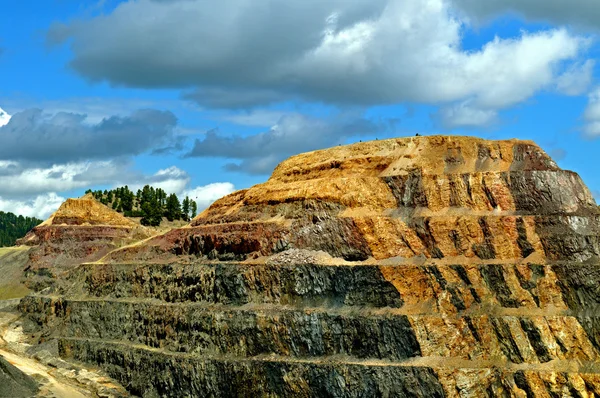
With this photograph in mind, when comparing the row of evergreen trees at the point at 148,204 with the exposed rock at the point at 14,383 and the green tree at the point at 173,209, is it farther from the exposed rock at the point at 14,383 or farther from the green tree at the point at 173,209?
the exposed rock at the point at 14,383

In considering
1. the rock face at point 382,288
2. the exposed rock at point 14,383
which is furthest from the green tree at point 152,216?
the exposed rock at point 14,383

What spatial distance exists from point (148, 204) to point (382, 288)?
11253 cm

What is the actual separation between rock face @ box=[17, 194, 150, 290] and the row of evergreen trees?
18.6 meters

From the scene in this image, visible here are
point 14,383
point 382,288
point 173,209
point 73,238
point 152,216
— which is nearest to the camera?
Answer: point 382,288

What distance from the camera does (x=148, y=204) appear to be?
171000mm

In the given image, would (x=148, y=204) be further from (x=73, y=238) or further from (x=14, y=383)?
(x=14, y=383)

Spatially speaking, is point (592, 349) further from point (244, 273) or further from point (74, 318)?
point (74, 318)

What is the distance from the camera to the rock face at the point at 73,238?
132125 millimetres

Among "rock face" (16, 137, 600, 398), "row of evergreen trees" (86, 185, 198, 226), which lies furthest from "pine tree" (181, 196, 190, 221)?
"rock face" (16, 137, 600, 398)

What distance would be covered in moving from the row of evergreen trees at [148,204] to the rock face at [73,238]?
1860cm

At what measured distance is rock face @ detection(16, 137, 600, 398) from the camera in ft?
198

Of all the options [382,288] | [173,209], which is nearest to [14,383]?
[382,288]

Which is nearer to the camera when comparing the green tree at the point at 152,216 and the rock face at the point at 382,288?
the rock face at the point at 382,288

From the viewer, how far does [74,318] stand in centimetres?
9181
